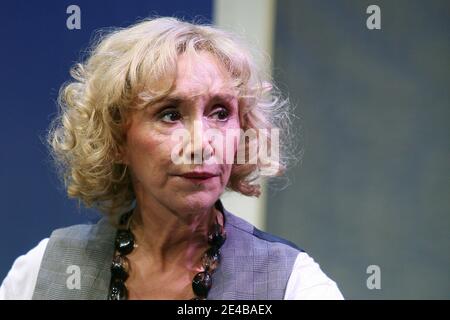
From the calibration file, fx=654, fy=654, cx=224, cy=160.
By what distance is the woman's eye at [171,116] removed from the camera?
1.07 m

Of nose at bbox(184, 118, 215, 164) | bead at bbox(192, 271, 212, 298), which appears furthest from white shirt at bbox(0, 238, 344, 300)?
nose at bbox(184, 118, 215, 164)

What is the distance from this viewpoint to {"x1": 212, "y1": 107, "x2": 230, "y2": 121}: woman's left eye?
1.09 meters

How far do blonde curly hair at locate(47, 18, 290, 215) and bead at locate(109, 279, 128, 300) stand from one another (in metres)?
0.14

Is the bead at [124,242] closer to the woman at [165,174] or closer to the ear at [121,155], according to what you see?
the woman at [165,174]

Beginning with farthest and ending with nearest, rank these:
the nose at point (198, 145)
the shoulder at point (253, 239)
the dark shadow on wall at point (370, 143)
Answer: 1. the dark shadow on wall at point (370, 143)
2. the shoulder at point (253, 239)
3. the nose at point (198, 145)

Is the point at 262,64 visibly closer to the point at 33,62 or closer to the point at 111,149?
the point at 111,149

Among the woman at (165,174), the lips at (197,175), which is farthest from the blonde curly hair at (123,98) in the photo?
the lips at (197,175)

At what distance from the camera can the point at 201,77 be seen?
3.46 ft

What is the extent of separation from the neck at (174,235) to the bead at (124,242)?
0.06 feet

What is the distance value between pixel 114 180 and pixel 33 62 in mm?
345

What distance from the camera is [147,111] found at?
108 cm

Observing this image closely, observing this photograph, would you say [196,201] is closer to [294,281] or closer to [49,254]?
[294,281]

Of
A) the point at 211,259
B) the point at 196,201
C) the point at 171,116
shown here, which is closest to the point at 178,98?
the point at 171,116
